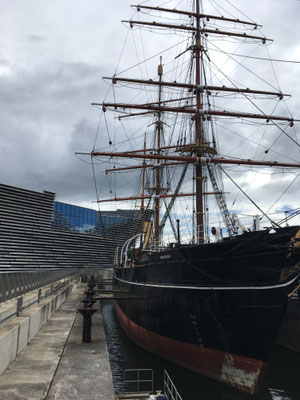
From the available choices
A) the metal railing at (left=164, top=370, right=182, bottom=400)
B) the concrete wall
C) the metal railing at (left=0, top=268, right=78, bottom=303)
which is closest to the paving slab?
the concrete wall

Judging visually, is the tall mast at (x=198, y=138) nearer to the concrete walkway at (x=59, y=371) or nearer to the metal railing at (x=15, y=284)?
the concrete walkway at (x=59, y=371)

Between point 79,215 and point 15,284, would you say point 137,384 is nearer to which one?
point 15,284

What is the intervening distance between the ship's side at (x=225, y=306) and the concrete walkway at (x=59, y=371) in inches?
107

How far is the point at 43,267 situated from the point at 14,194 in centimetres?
1201

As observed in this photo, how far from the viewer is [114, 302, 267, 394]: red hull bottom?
26.6 ft

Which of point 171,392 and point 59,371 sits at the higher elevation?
point 59,371

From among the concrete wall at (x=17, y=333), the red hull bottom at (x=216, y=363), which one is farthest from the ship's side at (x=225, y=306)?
the concrete wall at (x=17, y=333)

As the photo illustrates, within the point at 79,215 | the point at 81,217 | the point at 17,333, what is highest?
the point at 79,215

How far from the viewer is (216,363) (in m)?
8.75

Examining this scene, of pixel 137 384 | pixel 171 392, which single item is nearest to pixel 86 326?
pixel 137 384

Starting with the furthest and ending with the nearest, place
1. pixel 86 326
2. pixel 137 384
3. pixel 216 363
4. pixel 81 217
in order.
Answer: pixel 81 217 < pixel 86 326 < pixel 216 363 < pixel 137 384

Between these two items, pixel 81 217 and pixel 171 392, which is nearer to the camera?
pixel 171 392

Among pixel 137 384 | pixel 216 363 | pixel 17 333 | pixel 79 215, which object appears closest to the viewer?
pixel 17 333

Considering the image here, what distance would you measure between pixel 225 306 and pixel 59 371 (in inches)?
189
